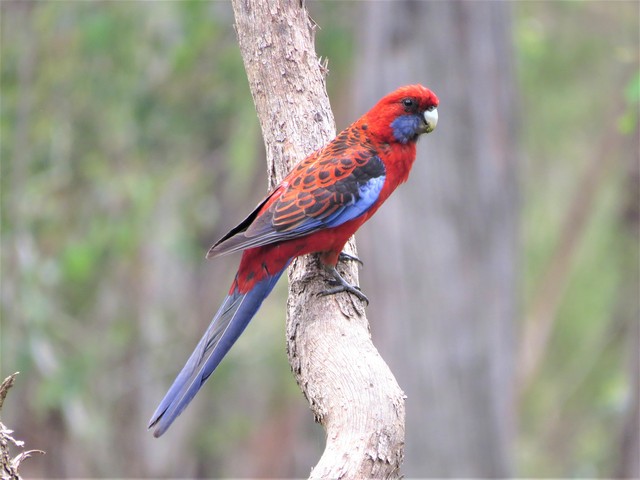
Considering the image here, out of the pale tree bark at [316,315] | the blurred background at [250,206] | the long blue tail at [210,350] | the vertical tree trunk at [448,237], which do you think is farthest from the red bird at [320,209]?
the vertical tree trunk at [448,237]

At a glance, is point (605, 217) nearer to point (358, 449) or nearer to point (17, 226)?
point (17, 226)

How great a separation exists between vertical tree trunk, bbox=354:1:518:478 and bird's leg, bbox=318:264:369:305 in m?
4.57

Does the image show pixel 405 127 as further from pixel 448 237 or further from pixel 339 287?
pixel 448 237

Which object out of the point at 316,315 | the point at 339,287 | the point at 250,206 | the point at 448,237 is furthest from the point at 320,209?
the point at 250,206

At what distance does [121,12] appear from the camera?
9.68 m

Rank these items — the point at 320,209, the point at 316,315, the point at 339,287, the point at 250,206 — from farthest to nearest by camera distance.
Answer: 1. the point at 250,206
2. the point at 320,209
3. the point at 339,287
4. the point at 316,315

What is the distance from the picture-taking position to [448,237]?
8664mm

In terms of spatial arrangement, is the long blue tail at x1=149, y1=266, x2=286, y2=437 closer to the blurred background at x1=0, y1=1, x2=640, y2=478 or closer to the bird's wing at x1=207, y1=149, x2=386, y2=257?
the bird's wing at x1=207, y1=149, x2=386, y2=257

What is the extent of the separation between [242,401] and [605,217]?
20.6 feet

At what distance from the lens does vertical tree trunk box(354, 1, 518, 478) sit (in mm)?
8570

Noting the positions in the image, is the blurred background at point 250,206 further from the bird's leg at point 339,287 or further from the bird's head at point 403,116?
the bird's leg at point 339,287

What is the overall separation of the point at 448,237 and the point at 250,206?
13.6 ft

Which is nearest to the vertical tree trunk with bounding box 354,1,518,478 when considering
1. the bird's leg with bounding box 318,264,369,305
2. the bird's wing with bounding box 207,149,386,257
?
the bird's wing with bounding box 207,149,386,257

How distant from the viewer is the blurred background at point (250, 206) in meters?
8.63
